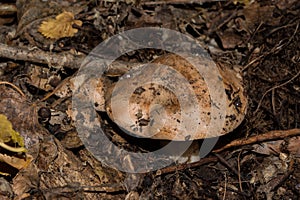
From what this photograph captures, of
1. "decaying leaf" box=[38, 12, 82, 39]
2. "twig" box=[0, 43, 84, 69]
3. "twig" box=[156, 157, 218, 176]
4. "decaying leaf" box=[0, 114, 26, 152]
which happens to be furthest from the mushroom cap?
"decaying leaf" box=[38, 12, 82, 39]

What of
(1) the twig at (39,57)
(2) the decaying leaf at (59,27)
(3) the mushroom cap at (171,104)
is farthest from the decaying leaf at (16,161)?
(2) the decaying leaf at (59,27)

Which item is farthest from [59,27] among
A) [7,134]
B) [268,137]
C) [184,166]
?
[268,137]

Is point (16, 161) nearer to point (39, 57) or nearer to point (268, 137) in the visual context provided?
point (39, 57)

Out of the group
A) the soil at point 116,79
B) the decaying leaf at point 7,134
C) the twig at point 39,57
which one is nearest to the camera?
the decaying leaf at point 7,134

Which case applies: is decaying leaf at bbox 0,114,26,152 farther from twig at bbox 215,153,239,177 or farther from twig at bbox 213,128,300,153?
twig at bbox 213,128,300,153

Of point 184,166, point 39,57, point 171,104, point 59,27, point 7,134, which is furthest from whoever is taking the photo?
point 59,27

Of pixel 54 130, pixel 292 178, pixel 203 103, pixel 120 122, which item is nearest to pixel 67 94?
pixel 54 130

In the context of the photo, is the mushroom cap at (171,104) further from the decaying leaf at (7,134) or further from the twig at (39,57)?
the twig at (39,57)
